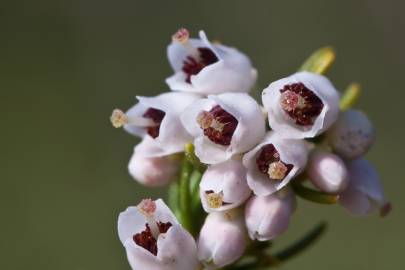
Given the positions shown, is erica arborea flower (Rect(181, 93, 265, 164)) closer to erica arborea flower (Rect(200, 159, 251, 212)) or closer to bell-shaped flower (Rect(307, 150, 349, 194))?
erica arborea flower (Rect(200, 159, 251, 212))

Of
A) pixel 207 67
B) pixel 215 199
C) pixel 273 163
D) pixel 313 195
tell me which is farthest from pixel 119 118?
pixel 313 195

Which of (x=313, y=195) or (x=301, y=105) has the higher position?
(x=301, y=105)

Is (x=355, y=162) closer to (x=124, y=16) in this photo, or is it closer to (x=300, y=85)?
(x=300, y=85)

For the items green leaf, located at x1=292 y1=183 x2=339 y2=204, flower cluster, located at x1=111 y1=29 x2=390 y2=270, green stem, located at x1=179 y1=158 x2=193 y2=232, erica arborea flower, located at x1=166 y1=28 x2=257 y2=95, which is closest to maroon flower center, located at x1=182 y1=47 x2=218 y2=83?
erica arborea flower, located at x1=166 y1=28 x2=257 y2=95

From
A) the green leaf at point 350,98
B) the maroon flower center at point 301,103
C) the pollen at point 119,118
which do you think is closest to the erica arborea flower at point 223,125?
the maroon flower center at point 301,103

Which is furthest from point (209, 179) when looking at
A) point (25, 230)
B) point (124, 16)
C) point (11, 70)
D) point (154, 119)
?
point (124, 16)

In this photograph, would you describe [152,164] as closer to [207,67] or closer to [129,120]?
[129,120]

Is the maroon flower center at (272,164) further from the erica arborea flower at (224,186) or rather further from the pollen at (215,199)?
the pollen at (215,199)
